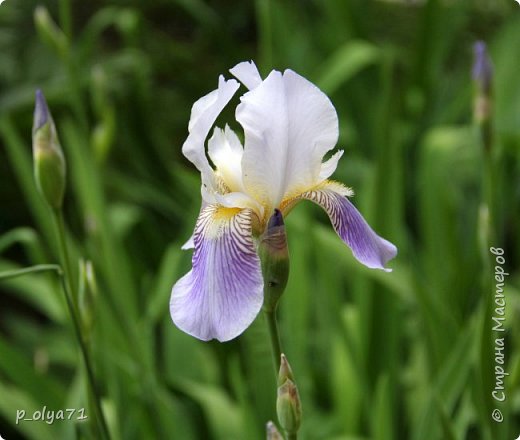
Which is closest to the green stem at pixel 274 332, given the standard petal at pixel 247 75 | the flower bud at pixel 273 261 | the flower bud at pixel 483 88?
the flower bud at pixel 273 261

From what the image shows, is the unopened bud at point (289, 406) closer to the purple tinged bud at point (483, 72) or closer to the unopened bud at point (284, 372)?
the unopened bud at point (284, 372)

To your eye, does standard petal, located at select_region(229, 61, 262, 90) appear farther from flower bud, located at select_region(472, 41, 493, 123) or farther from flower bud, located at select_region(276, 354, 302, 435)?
flower bud, located at select_region(472, 41, 493, 123)

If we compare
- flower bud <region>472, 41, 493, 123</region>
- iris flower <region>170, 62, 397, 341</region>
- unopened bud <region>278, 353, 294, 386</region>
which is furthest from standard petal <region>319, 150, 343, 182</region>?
flower bud <region>472, 41, 493, 123</region>

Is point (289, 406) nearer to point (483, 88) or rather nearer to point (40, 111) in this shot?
point (40, 111)

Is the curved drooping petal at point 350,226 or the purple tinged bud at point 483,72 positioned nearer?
the curved drooping petal at point 350,226

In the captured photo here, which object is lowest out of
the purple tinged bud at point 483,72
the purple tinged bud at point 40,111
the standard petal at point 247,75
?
the purple tinged bud at point 483,72

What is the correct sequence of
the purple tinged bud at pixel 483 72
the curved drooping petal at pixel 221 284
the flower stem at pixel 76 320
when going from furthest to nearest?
the purple tinged bud at pixel 483 72, the flower stem at pixel 76 320, the curved drooping petal at pixel 221 284
